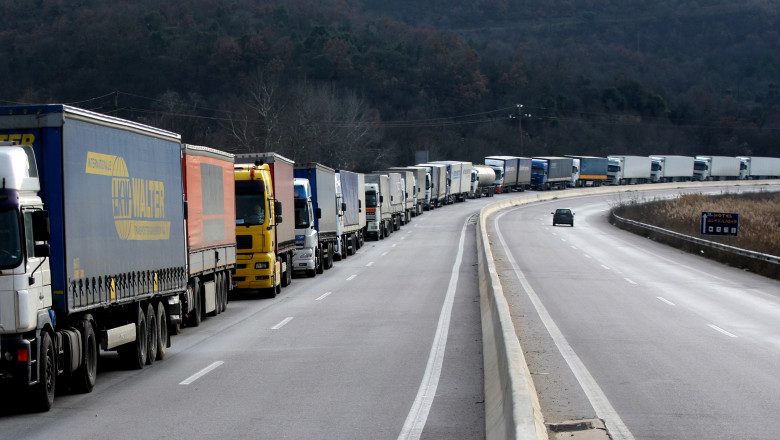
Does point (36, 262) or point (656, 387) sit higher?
point (36, 262)

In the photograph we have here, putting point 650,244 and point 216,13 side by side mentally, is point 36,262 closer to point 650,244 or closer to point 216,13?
point 650,244

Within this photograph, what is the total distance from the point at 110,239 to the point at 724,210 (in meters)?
52.0

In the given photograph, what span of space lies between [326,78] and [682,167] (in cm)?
5214

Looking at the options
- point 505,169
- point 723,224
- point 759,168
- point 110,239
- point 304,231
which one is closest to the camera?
point 110,239

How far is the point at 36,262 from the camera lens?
10117 millimetres

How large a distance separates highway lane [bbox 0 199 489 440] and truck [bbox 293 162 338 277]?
22.2 feet

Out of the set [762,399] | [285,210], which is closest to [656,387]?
[762,399]

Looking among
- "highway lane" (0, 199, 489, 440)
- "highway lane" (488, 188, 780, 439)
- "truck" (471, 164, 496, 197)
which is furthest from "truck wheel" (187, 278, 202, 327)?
"truck" (471, 164, 496, 197)

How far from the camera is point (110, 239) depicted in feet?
39.8

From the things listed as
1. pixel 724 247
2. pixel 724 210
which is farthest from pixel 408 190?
pixel 724 247

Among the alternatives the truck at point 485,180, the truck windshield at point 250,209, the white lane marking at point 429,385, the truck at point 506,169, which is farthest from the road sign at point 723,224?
the truck at point 506,169

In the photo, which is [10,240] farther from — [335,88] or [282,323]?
[335,88]

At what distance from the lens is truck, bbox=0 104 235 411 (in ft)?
32.2

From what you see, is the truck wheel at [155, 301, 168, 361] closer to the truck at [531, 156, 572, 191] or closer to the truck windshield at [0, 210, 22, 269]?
the truck windshield at [0, 210, 22, 269]
